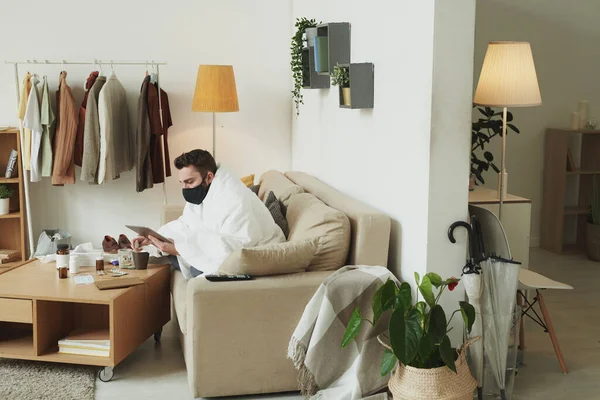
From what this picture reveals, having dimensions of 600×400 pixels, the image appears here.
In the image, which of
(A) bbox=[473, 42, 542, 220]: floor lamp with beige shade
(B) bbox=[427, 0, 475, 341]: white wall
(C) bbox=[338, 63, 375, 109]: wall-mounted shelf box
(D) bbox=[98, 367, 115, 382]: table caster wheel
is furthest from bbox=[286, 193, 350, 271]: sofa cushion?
(D) bbox=[98, 367, 115, 382]: table caster wheel

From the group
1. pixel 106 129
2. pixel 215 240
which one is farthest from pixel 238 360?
pixel 106 129

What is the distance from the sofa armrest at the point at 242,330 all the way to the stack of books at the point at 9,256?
9.56 feet

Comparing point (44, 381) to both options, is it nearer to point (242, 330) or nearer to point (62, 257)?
point (62, 257)

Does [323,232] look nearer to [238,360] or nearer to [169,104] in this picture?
[238,360]

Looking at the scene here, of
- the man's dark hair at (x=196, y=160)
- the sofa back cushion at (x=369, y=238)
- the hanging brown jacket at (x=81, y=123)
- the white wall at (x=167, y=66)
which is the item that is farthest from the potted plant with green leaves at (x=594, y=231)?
the hanging brown jacket at (x=81, y=123)

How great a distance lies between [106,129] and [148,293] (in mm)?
2029

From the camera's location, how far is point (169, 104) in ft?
20.8

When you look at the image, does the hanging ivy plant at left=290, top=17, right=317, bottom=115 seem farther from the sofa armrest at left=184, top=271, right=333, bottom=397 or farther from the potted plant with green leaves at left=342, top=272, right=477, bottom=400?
the potted plant with green leaves at left=342, top=272, right=477, bottom=400

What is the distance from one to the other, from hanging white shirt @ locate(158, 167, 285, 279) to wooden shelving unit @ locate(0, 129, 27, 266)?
82.5 inches

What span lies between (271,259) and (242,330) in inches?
13.5

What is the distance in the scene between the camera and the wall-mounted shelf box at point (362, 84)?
415 centimetres

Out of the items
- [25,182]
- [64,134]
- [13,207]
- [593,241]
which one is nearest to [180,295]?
[64,134]

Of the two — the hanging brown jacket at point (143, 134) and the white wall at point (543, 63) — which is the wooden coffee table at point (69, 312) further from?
the white wall at point (543, 63)

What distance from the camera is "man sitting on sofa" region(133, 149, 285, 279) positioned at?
403 centimetres
